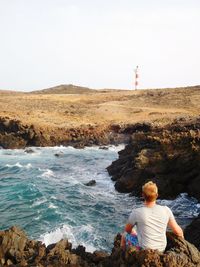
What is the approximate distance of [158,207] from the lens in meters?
9.27

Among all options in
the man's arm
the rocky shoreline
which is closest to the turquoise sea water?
the rocky shoreline

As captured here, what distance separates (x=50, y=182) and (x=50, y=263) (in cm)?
2023

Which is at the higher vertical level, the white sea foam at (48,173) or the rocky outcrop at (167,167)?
the rocky outcrop at (167,167)

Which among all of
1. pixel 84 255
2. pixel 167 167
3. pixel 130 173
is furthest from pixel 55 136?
pixel 84 255

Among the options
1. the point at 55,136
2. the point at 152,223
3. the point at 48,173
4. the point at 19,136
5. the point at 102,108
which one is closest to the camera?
the point at 152,223

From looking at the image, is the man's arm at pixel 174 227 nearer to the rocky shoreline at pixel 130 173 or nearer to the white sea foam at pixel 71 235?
the rocky shoreline at pixel 130 173

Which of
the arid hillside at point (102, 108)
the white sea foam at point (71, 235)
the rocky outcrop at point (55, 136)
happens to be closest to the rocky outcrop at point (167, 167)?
the white sea foam at point (71, 235)

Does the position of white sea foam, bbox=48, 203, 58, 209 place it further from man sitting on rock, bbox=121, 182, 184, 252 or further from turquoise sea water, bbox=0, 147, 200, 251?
man sitting on rock, bbox=121, 182, 184, 252

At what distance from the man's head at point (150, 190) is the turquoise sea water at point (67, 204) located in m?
9.78

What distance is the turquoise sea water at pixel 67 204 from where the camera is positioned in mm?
20370

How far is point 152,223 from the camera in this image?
9281 millimetres

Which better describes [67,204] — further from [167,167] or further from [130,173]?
[167,167]

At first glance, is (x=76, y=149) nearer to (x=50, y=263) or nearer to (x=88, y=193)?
(x=88, y=193)

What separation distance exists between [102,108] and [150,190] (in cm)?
5865
